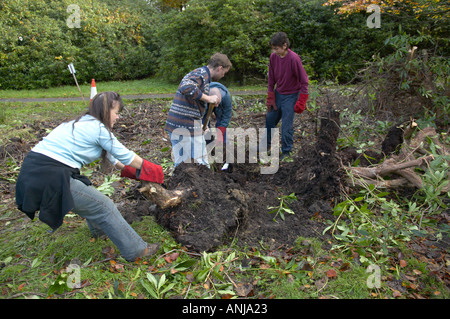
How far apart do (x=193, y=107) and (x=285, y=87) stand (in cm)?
162

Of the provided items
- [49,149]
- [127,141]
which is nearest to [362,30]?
[127,141]

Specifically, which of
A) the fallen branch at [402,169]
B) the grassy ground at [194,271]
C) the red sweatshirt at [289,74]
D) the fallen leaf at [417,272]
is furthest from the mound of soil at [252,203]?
the red sweatshirt at [289,74]

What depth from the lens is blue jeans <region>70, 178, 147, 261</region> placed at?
2.69 meters

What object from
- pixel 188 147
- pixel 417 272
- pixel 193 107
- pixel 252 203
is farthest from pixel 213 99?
pixel 417 272

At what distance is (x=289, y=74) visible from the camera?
4.95 m

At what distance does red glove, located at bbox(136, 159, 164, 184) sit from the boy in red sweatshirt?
256 centimetres

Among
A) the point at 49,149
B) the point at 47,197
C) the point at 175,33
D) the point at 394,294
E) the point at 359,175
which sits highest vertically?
the point at 175,33

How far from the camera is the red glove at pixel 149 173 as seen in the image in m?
2.99

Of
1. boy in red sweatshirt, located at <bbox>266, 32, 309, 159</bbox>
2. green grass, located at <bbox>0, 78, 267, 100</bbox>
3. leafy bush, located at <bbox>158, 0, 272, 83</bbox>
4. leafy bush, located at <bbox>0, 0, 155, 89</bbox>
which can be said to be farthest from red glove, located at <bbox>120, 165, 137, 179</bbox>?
leafy bush, located at <bbox>0, 0, 155, 89</bbox>

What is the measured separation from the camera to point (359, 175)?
4.00 m

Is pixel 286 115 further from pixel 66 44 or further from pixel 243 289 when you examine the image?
pixel 66 44

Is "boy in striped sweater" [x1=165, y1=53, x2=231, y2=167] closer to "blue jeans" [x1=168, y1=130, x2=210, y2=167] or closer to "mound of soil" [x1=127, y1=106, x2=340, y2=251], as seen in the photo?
"blue jeans" [x1=168, y1=130, x2=210, y2=167]

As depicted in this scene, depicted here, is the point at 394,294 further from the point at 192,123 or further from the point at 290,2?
the point at 290,2
